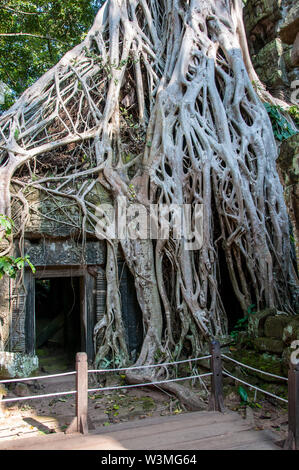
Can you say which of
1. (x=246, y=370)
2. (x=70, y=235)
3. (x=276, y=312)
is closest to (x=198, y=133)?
(x=70, y=235)

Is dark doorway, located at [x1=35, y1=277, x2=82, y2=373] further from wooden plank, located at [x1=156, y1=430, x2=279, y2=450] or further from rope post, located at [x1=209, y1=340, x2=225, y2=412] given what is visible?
wooden plank, located at [x1=156, y1=430, x2=279, y2=450]

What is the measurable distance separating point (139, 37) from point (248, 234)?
11.9 feet

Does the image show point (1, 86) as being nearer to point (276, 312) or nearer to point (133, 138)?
point (133, 138)

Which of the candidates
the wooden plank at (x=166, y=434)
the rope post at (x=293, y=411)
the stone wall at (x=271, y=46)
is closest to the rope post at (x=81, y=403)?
the wooden plank at (x=166, y=434)

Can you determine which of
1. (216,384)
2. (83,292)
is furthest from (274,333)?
(83,292)

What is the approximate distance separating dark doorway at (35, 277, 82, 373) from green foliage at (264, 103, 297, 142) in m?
3.71

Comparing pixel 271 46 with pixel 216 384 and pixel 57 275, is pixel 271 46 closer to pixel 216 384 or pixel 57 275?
pixel 57 275

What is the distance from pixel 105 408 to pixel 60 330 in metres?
3.71

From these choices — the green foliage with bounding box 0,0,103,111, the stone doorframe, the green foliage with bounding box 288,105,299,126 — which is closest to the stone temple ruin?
the stone doorframe

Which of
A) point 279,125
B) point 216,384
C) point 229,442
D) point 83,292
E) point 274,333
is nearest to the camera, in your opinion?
point 229,442

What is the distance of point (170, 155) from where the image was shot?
15.6 feet

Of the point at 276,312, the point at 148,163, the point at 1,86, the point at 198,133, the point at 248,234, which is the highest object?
the point at 1,86

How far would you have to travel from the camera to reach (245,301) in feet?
14.2

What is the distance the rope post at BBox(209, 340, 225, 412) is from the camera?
9.52ft
